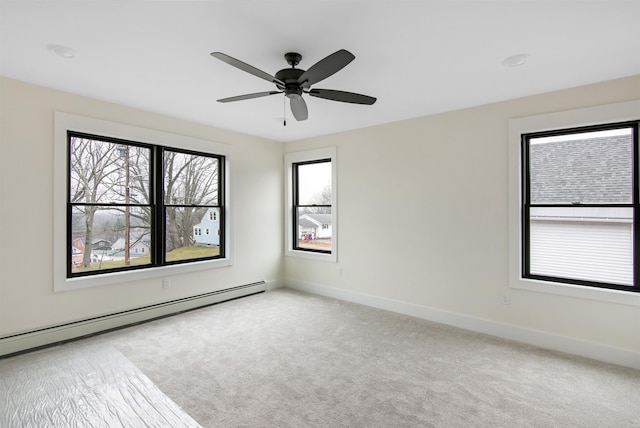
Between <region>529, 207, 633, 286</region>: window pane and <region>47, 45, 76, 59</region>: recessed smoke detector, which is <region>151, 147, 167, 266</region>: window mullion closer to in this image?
<region>47, 45, 76, 59</region>: recessed smoke detector

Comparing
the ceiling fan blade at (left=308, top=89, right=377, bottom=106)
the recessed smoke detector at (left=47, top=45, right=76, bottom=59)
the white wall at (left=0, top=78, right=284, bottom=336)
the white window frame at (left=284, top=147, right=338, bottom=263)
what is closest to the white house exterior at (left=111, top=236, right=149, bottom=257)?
the white wall at (left=0, top=78, right=284, bottom=336)

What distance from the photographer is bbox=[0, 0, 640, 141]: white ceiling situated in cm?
192

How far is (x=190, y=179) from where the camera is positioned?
4.43 m

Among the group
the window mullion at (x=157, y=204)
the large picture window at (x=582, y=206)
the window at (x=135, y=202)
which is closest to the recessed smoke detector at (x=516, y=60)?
the large picture window at (x=582, y=206)

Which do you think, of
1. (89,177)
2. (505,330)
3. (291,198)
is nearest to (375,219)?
(291,198)

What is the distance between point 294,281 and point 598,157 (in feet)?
14.2

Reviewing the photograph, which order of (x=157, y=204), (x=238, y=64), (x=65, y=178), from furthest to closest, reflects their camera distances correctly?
(x=157, y=204)
(x=65, y=178)
(x=238, y=64)

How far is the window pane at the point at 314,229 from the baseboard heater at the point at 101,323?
4.56 ft

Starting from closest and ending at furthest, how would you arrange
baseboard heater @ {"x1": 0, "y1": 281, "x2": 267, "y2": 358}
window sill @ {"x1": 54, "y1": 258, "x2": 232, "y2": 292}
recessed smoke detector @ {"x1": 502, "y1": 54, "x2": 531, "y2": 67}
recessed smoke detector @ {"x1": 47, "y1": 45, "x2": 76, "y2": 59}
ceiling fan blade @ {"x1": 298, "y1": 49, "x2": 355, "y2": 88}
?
ceiling fan blade @ {"x1": 298, "y1": 49, "x2": 355, "y2": 88}, recessed smoke detector @ {"x1": 47, "y1": 45, "x2": 76, "y2": 59}, recessed smoke detector @ {"x1": 502, "y1": 54, "x2": 531, "y2": 67}, baseboard heater @ {"x1": 0, "y1": 281, "x2": 267, "y2": 358}, window sill @ {"x1": 54, "y1": 258, "x2": 232, "y2": 292}

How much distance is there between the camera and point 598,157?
3045mm

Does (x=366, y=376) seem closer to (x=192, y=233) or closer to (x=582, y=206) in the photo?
→ (x=582, y=206)

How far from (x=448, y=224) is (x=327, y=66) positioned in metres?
2.60

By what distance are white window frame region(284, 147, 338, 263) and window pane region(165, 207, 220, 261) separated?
1281mm

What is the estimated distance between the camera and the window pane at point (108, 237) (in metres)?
3.44
